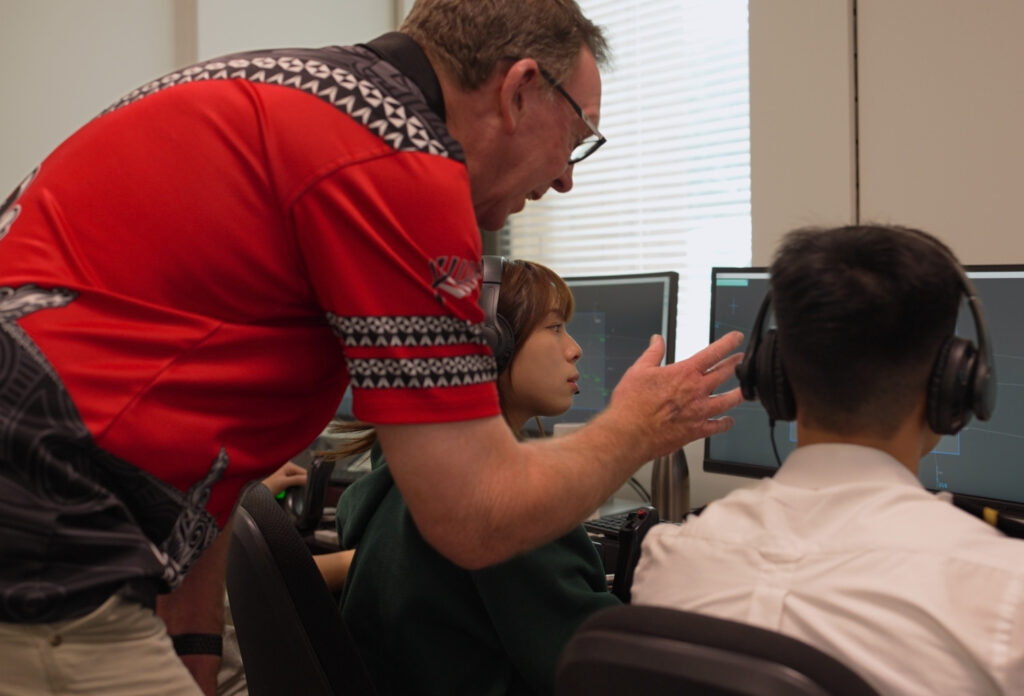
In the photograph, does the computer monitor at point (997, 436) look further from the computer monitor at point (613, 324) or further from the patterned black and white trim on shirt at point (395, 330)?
the patterned black and white trim on shirt at point (395, 330)

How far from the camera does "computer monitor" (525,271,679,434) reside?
2229mm

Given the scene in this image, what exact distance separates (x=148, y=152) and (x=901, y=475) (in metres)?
0.78

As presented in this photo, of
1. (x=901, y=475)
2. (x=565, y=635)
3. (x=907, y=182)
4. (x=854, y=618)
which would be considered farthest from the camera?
(x=907, y=182)

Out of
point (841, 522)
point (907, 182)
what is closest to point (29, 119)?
point (907, 182)

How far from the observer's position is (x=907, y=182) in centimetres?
212

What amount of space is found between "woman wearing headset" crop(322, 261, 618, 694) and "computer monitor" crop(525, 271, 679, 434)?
982mm

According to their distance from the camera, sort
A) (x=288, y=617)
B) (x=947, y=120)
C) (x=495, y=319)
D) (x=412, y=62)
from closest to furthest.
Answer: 1. (x=412, y=62)
2. (x=288, y=617)
3. (x=495, y=319)
4. (x=947, y=120)

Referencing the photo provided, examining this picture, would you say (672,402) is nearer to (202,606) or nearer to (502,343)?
(502,343)

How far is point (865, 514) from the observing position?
810mm

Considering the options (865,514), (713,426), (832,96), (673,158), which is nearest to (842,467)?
(865,514)

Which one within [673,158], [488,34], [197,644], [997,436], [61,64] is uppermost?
[61,64]

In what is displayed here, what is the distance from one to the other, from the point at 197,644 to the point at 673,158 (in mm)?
1980

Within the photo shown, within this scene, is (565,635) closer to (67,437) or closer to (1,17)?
(67,437)

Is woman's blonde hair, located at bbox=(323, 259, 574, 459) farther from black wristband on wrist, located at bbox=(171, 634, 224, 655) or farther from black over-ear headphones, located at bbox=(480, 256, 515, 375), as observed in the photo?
black wristband on wrist, located at bbox=(171, 634, 224, 655)
